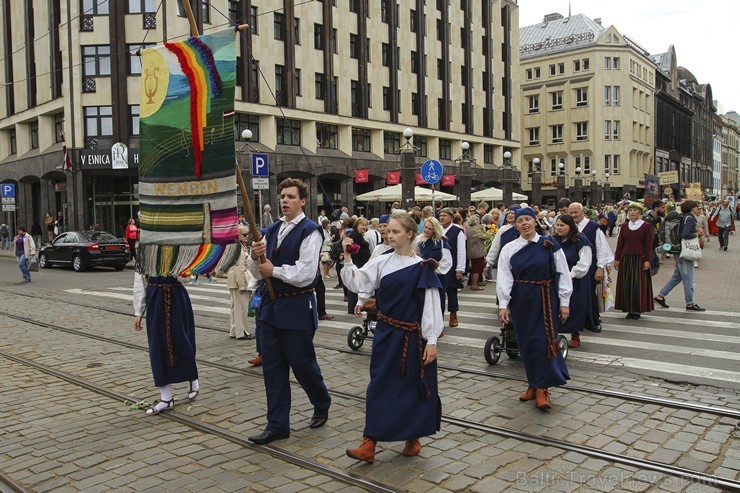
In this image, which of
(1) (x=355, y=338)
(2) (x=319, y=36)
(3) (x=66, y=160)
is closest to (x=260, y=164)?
(1) (x=355, y=338)

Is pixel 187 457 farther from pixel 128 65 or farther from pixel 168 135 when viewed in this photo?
pixel 128 65

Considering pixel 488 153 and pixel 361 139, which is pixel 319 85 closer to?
pixel 361 139

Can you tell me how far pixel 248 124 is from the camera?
35.5 m

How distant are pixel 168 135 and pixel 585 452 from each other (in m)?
4.17

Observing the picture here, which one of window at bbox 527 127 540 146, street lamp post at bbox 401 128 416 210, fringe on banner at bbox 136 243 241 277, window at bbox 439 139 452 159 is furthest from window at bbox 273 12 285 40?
window at bbox 527 127 540 146

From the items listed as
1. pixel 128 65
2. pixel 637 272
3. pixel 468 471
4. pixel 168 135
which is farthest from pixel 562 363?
pixel 128 65

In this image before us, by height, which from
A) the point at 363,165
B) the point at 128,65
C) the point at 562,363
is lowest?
the point at 562,363

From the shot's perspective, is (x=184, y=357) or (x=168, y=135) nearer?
(x=168, y=135)

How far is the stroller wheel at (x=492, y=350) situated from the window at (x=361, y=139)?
114 ft

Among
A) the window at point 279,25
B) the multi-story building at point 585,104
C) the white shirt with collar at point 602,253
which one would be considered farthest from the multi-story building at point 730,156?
the white shirt with collar at point 602,253

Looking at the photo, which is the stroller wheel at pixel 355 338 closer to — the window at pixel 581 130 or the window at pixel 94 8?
the window at pixel 94 8

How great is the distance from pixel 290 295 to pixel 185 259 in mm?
983

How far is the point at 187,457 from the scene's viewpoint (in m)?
5.11

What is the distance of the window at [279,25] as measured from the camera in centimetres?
3675
